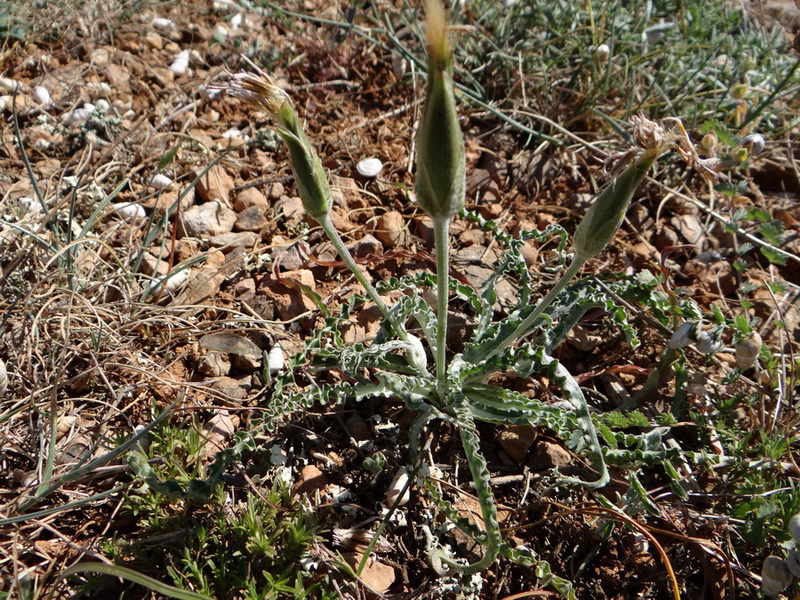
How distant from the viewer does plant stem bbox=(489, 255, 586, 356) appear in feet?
5.78

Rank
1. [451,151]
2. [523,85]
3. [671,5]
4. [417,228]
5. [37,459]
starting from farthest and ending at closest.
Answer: [671,5]
[523,85]
[417,228]
[37,459]
[451,151]

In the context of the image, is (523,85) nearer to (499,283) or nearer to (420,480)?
(499,283)

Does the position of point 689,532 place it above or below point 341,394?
below

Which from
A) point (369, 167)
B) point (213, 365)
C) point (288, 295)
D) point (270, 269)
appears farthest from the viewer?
point (369, 167)

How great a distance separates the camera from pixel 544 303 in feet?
6.14

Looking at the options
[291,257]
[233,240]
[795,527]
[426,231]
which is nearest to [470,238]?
[426,231]

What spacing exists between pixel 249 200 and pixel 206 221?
0.24 meters

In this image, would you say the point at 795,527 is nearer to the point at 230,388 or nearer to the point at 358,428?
the point at 358,428

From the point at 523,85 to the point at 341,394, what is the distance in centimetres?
215

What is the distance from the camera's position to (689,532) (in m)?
2.09

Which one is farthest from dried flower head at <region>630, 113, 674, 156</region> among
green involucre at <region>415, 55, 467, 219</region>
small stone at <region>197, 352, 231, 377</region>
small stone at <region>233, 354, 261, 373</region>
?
small stone at <region>197, 352, 231, 377</region>

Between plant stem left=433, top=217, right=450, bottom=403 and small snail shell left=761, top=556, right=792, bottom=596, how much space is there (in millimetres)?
1072

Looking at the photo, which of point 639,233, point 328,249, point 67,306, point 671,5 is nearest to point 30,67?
point 67,306

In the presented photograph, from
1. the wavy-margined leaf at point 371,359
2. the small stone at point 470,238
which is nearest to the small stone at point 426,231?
the small stone at point 470,238
